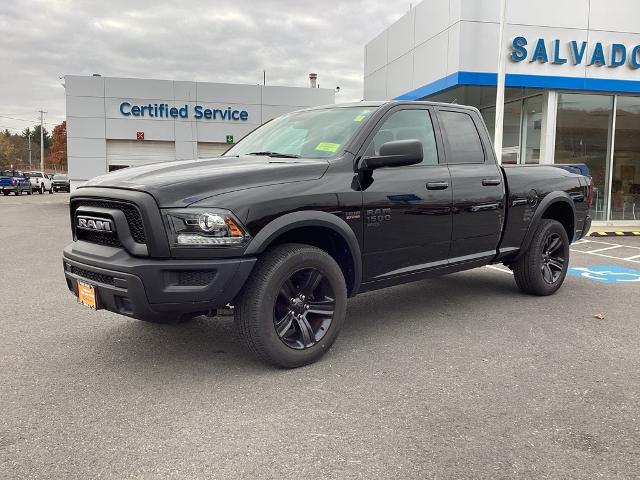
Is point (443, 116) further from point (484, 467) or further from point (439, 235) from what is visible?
point (484, 467)

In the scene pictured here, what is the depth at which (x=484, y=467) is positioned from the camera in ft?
8.67

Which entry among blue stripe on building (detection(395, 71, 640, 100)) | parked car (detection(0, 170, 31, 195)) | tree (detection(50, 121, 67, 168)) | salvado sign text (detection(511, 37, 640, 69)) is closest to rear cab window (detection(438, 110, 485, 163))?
blue stripe on building (detection(395, 71, 640, 100))

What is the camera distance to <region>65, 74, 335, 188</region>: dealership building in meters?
25.1

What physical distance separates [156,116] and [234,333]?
23.3 m

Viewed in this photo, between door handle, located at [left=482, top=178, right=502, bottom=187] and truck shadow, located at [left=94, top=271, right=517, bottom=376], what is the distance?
128 cm

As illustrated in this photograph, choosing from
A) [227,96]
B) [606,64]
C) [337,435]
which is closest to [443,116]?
[337,435]

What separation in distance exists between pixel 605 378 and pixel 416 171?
2.09 meters

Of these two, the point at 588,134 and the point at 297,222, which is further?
the point at 588,134

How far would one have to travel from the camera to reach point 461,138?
5309 millimetres

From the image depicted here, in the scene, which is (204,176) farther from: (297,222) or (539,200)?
(539,200)

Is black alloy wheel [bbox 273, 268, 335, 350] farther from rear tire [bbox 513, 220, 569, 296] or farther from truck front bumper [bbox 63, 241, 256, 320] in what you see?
rear tire [bbox 513, 220, 569, 296]

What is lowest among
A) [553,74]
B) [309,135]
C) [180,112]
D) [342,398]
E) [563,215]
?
[342,398]

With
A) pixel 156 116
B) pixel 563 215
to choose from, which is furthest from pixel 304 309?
pixel 156 116

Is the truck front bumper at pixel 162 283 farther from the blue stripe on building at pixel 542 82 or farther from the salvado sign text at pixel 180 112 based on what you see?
→ the salvado sign text at pixel 180 112
